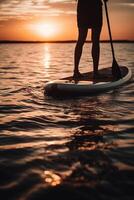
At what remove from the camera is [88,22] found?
28.6 ft

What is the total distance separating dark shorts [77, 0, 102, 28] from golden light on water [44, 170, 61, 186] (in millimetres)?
5867

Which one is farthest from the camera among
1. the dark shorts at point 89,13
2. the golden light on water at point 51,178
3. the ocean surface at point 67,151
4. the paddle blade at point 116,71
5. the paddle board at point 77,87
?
the paddle blade at point 116,71

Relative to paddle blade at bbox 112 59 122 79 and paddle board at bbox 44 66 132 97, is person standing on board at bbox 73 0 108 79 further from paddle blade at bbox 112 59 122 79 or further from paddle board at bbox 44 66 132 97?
paddle board at bbox 44 66 132 97

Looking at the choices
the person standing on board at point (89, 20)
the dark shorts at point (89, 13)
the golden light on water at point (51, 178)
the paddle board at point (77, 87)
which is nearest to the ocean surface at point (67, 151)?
the golden light on water at point (51, 178)

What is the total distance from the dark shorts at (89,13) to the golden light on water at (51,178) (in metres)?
5.87

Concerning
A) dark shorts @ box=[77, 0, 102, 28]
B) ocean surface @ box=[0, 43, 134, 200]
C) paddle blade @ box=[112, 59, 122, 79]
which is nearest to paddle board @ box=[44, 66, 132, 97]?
ocean surface @ box=[0, 43, 134, 200]

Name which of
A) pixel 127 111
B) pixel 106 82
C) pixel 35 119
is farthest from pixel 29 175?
pixel 106 82

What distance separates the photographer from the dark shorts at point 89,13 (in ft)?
28.3

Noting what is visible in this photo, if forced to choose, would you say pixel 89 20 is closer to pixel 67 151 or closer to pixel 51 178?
pixel 67 151

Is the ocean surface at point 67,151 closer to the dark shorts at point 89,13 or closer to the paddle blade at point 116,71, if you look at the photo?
the paddle blade at point 116,71

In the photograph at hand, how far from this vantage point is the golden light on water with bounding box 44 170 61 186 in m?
3.31

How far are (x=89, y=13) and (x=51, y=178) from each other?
607 cm

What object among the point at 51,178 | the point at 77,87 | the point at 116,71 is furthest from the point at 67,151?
the point at 116,71

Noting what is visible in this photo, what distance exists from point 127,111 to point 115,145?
2.22 meters
